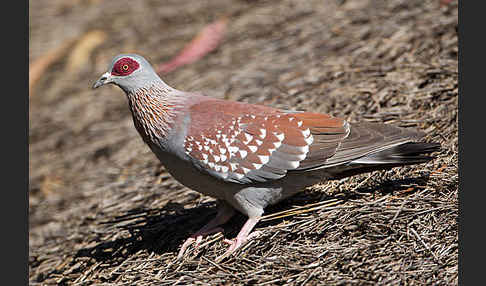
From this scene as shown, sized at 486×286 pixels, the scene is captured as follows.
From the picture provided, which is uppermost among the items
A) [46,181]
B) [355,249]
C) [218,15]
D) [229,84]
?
[218,15]

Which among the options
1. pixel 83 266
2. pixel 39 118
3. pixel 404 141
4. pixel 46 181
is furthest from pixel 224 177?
pixel 39 118

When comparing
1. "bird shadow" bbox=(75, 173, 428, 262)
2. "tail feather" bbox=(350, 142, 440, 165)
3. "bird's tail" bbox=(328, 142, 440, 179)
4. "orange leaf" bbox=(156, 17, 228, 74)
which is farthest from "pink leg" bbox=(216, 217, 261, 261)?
"orange leaf" bbox=(156, 17, 228, 74)

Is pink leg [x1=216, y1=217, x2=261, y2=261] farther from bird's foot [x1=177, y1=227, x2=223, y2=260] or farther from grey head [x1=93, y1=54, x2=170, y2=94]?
grey head [x1=93, y1=54, x2=170, y2=94]

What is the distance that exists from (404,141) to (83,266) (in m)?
2.94

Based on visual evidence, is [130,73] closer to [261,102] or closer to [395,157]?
[395,157]

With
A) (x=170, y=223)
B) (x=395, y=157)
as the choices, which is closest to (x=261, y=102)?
(x=170, y=223)

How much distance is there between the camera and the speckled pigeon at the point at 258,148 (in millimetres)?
4098

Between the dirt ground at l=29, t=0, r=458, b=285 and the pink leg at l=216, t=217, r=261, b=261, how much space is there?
6 centimetres

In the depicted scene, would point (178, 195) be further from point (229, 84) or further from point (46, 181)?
point (46, 181)

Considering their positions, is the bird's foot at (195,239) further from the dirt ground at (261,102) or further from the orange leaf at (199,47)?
the orange leaf at (199,47)

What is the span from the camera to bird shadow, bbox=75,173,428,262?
4.48 m

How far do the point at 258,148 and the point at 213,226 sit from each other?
82cm

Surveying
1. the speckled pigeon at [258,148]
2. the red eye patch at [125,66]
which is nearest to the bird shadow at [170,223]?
the speckled pigeon at [258,148]

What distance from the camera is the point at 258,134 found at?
416cm
